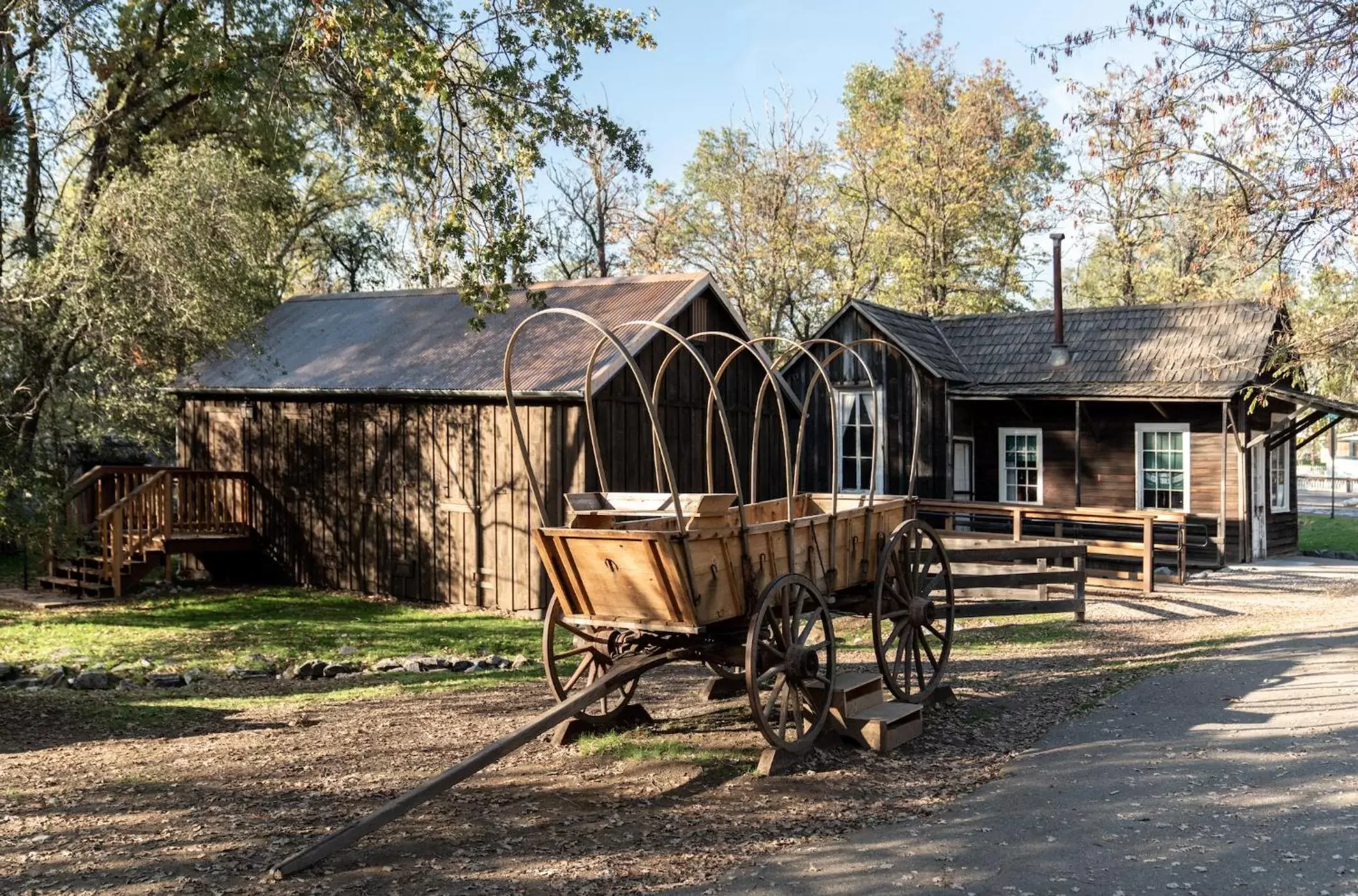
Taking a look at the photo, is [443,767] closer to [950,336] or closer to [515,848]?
[515,848]

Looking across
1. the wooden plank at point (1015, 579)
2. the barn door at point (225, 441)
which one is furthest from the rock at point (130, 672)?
the wooden plank at point (1015, 579)

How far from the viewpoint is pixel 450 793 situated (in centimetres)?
700

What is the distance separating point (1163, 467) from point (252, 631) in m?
15.6

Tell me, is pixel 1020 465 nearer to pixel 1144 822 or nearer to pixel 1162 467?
pixel 1162 467

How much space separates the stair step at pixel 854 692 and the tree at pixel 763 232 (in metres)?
27.2

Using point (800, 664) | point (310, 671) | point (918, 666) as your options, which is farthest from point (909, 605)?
point (310, 671)

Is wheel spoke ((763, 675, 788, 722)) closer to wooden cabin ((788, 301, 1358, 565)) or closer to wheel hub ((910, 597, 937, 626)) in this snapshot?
wheel hub ((910, 597, 937, 626))

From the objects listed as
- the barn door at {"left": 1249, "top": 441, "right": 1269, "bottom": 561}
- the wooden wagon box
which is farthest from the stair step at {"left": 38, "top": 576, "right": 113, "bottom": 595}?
the barn door at {"left": 1249, "top": 441, "right": 1269, "bottom": 561}

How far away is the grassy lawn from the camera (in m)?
24.6

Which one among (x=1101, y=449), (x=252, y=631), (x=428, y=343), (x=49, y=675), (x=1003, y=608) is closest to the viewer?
(x=49, y=675)

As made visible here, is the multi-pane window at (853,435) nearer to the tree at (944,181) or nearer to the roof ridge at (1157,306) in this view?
→ the roof ridge at (1157,306)

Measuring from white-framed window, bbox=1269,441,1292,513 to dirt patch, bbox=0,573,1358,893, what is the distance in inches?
490

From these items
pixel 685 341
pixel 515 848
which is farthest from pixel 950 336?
pixel 515 848

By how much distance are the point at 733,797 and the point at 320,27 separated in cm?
824
